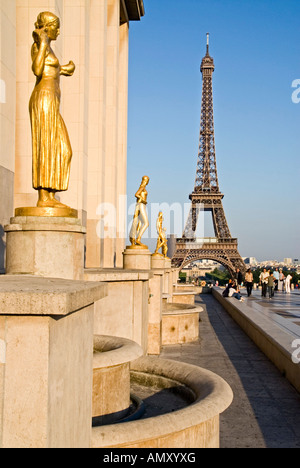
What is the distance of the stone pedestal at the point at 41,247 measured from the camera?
5.41 meters

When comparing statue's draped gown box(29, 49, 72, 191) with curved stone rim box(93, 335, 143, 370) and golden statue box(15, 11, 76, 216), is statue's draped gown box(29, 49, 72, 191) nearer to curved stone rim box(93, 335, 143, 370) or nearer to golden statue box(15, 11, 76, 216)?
golden statue box(15, 11, 76, 216)

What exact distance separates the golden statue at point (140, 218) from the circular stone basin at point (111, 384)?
614 cm

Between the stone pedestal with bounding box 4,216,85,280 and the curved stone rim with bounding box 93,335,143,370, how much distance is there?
979 mm

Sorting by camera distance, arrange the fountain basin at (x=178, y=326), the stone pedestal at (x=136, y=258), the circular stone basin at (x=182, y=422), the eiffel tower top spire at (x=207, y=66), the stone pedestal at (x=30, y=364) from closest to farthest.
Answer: the stone pedestal at (x=30, y=364) → the circular stone basin at (x=182, y=422) → the stone pedestal at (x=136, y=258) → the fountain basin at (x=178, y=326) → the eiffel tower top spire at (x=207, y=66)

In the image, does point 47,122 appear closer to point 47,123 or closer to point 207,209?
point 47,123

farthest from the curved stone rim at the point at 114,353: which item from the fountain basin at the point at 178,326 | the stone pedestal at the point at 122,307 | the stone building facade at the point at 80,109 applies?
the fountain basin at the point at 178,326

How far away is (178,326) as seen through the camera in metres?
13.2

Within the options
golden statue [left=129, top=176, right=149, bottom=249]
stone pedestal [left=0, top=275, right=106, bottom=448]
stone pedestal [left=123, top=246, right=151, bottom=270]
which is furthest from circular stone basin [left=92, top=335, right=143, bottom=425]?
golden statue [left=129, top=176, right=149, bottom=249]

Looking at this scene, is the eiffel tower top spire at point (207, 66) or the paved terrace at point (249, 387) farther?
the eiffel tower top spire at point (207, 66)

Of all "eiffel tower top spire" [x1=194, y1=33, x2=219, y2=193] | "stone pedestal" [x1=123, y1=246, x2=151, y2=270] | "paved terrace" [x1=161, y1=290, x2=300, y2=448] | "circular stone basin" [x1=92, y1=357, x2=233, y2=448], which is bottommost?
"paved terrace" [x1=161, y1=290, x2=300, y2=448]

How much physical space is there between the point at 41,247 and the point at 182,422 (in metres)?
2.57

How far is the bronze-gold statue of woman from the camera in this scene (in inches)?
238

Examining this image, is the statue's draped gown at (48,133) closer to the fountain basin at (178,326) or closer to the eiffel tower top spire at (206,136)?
the fountain basin at (178,326)
